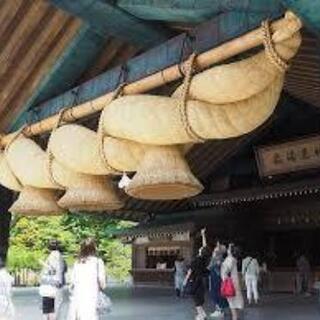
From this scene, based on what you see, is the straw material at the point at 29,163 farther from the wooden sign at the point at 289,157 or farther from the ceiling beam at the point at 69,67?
the wooden sign at the point at 289,157

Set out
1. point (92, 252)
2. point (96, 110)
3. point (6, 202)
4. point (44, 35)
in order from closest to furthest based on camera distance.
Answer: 1. point (96, 110)
2. point (44, 35)
3. point (92, 252)
4. point (6, 202)

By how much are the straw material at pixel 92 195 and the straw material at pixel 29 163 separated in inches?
10.4

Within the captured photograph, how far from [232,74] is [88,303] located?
3363 mm

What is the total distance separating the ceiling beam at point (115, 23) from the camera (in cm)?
504

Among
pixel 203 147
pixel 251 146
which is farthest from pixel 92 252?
pixel 251 146

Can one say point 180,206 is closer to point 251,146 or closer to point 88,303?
point 251,146

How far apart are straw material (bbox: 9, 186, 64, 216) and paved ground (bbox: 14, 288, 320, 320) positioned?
5248 mm

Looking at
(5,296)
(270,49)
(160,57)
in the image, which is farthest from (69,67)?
(270,49)

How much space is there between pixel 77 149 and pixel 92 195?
0.47 m

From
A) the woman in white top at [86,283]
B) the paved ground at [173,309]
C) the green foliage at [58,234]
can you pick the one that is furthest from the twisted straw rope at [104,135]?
the green foliage at [58,234]

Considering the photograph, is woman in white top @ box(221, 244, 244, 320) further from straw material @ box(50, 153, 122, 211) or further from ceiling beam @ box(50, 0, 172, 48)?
ceiling beam @ box(50, 0, 172, 48)

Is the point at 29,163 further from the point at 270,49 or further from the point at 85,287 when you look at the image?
the point at 270,49

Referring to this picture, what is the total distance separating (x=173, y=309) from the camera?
42.3 ft

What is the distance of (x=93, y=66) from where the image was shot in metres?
6.24
